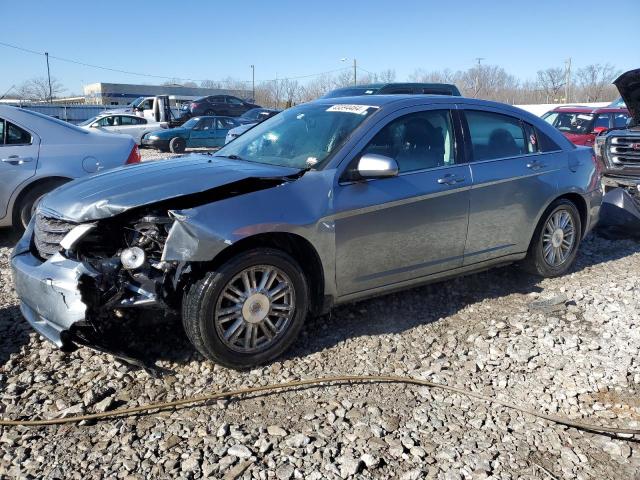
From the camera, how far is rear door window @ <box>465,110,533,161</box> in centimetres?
452

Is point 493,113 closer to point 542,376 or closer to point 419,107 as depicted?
point 419,107

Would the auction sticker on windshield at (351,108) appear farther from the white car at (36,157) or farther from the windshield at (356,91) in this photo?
the windshield at (356,91)

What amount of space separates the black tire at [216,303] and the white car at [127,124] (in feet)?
60.0

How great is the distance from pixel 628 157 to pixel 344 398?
6859mm

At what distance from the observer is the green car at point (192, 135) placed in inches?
735

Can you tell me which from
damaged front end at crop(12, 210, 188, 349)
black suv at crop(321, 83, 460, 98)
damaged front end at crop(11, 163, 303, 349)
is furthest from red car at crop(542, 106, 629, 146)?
damaged front end at crop(12, 210, 188, 349)

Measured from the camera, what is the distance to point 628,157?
807cm

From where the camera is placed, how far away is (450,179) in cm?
422

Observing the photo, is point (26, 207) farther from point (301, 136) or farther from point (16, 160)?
point (301, 136)

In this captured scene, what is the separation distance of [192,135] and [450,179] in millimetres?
16319

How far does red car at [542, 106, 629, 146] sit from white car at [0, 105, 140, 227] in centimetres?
1018

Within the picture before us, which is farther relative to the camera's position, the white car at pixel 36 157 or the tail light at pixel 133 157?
the tail light at pixel 133 157

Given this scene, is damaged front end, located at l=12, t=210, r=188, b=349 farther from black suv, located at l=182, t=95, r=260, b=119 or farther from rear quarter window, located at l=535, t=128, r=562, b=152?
black suv, located at l=182, t=95, r=260, b=119

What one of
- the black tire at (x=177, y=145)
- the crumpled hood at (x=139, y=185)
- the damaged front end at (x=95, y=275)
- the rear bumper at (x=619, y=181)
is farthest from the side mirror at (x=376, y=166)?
the black tire at (x=177, y=145)
